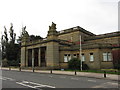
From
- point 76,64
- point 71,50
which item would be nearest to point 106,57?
point 76,64

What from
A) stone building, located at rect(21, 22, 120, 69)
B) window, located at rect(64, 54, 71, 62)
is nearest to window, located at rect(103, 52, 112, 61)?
stone building, located at rect(21, 22, 120, 69)

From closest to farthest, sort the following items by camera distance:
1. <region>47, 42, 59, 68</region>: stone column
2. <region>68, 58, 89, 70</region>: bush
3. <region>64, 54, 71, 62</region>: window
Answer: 1. <region>68, 58, 89, 70</region>: bush
2. <region>47, 42, 59, 68</region>: stone column
3. <region>64, 54, 71, 62</region>: window

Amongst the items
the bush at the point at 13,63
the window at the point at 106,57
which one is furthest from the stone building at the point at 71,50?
the bush at the point at 13,63

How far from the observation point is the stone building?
97.8 feet

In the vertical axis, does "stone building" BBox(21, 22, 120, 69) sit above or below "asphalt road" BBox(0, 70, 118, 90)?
above

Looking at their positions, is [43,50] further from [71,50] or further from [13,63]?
[13,63]

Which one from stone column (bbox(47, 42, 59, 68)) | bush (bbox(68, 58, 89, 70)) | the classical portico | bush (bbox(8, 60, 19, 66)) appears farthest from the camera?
bush (bbox(8, 60, 19, 66))

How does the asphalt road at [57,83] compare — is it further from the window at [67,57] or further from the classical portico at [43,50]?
the window at [67,57]

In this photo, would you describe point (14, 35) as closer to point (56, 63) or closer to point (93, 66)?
point (56, 63)

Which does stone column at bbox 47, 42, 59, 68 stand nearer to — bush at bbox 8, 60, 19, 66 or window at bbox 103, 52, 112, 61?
window at bbox 103, 52, 112, 61

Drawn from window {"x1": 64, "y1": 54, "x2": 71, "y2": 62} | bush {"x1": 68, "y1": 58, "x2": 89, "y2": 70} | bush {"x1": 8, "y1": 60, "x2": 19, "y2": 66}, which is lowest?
bush {"x1": 8, "y1": 60, "x2": 19, "y2": 66}

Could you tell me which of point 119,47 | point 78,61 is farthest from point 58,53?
point 119,47

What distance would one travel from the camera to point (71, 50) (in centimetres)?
3512

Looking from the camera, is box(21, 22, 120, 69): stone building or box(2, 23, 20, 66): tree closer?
box(21, 22, 120, 69): stone building
